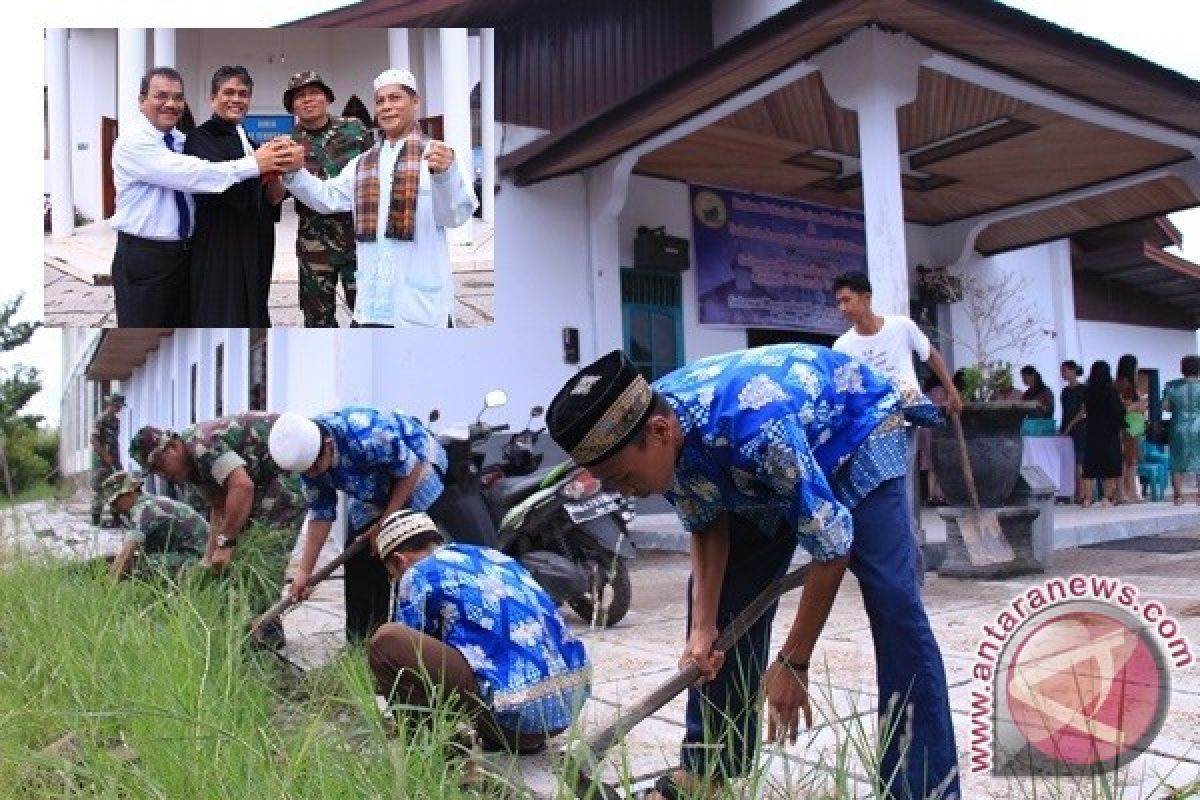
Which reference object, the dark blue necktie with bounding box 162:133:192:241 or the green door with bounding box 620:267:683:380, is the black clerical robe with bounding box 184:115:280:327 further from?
the green door with bounding box 620:267:683:380

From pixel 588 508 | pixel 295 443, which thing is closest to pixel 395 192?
pixel 588 508

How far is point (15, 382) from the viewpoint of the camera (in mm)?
4832

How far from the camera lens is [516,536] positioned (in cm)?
486

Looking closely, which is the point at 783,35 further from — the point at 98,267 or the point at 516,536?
the point at 98,267

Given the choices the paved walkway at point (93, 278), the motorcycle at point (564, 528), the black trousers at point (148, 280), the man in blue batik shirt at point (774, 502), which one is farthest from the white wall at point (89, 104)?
the man in blue batik shirt at point (774, 502)

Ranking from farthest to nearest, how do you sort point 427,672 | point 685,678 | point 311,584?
1. point 311,584
2. point 427,672
3. point 685,678

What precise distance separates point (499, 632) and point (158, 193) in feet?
14.1

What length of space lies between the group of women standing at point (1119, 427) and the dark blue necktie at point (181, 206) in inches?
277

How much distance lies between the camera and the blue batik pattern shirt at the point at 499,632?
2496 millimetres

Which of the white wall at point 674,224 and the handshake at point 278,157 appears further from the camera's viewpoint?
the white wall at point 674,224

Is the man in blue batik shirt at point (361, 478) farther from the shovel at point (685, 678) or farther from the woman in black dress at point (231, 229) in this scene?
the woman in black dress at point (231, 229)

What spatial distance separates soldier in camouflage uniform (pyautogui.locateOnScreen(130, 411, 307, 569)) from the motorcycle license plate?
119cm

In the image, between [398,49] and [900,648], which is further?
[398,49]

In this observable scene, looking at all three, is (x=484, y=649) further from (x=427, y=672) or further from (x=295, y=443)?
(x=295, y=443)
